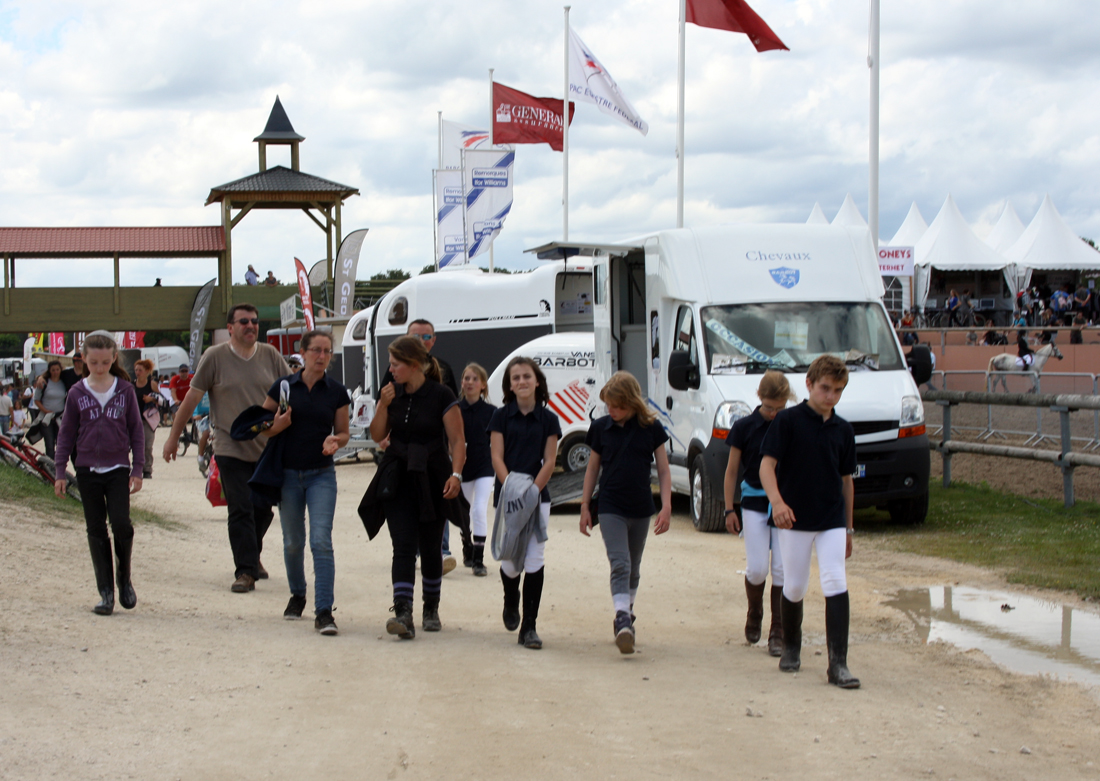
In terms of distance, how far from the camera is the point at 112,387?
24.0ft

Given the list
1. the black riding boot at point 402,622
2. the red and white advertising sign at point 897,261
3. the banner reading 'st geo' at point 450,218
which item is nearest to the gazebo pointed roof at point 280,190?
the banner reading 'st geo' at point 450,218

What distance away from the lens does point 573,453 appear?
15180 millimetres

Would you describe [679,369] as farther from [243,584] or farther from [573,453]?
[243,584]

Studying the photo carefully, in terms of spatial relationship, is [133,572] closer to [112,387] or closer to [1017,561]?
[112,387]

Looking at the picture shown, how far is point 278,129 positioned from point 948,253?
3056cm

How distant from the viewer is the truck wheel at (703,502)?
12.0 meters

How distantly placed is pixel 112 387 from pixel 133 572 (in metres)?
2.04

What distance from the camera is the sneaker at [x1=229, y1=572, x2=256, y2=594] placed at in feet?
27.5

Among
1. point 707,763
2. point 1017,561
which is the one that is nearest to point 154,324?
point 1017,561

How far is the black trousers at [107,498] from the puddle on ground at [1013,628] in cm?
492

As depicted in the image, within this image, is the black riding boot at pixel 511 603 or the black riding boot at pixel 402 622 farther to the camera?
the black riding boot at pixel 511 603

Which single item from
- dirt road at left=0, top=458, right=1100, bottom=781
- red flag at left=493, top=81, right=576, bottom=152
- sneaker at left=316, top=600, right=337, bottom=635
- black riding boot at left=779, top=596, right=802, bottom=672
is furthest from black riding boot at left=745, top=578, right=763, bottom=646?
red flag at left=493, top=81, right=576, bottom=152

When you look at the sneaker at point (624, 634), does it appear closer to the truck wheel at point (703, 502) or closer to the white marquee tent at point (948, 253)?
the truck wheel at point (703, 502)

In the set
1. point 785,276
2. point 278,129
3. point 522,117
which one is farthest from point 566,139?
point 278,129
